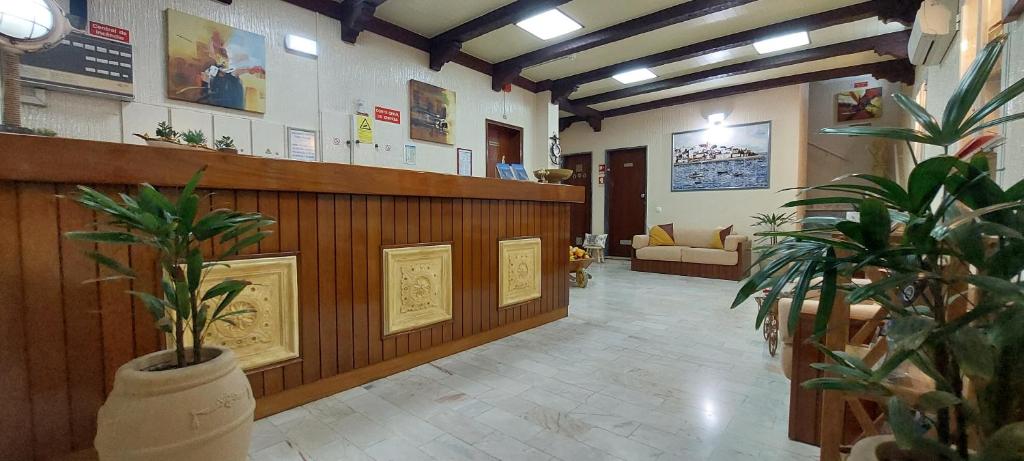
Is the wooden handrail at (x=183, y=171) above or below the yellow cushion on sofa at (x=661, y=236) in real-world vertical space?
above

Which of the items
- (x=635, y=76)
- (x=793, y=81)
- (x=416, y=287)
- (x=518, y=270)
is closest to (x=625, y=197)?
(x=635, y=76)

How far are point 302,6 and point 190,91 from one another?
1.39 meters

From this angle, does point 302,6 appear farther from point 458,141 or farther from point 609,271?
point 609,271

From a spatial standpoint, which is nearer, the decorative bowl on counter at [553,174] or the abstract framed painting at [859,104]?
the decorative bowl on counter at [553,174]

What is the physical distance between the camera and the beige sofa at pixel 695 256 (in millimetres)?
6125

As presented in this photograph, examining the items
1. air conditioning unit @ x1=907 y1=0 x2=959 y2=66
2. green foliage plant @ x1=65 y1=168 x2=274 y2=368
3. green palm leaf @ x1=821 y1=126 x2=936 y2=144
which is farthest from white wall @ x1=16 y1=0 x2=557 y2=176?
air conditioning unit @ x1=907 y1=0 x2=959 y2=66

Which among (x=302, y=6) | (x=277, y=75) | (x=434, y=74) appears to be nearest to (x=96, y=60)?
(x=277, y=75)

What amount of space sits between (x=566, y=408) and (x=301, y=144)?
3.62 metres

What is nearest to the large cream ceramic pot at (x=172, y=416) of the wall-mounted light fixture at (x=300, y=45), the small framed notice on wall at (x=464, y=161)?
the wall-mounted light fixture at (x=300, y=45)

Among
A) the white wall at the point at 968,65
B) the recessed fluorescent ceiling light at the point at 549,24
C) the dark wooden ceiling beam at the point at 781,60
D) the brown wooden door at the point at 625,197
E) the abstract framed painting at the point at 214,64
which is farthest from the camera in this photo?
the brown wooden door at the point at 625,197

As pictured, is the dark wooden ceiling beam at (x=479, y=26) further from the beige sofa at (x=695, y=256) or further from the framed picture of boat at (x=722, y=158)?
the framed picture of boat at (x=722, y=158)

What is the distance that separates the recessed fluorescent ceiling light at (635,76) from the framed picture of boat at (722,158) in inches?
61.7

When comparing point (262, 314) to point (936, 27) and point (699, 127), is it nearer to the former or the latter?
point (936, 27)

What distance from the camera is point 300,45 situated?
13.4 feet
